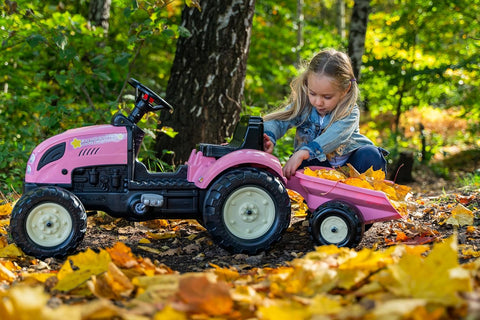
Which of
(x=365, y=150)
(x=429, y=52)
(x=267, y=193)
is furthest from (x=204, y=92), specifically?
(x=429, y=52)

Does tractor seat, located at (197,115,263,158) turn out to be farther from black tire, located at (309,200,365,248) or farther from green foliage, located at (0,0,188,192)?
green foliage, located at (0,0,188,192)

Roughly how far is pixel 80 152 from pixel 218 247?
1.03 meters

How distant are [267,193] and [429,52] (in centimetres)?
895

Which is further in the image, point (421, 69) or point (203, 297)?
point (421, 69)

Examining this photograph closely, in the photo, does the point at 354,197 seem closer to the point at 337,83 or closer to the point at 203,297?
the point at 337,83

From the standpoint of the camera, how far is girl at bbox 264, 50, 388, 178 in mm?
3646

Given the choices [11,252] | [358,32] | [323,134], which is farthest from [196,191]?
[358,32]

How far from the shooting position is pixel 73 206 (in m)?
2.99

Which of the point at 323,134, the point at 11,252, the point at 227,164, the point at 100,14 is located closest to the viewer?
the point at 11,252

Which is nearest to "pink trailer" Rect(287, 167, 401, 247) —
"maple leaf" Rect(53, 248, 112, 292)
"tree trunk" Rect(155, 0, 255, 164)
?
"maple leaf" Rect(53, 248, 112, 292)

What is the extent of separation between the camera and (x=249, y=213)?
315 centimetres

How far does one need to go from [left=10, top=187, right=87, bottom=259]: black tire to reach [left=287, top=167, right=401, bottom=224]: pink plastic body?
4.52ft

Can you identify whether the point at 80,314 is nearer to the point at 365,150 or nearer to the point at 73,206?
the point at 73,206

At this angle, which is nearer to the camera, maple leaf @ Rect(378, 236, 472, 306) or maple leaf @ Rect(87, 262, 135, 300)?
maple leaf @ Rect(378, 236, 472, 306)
